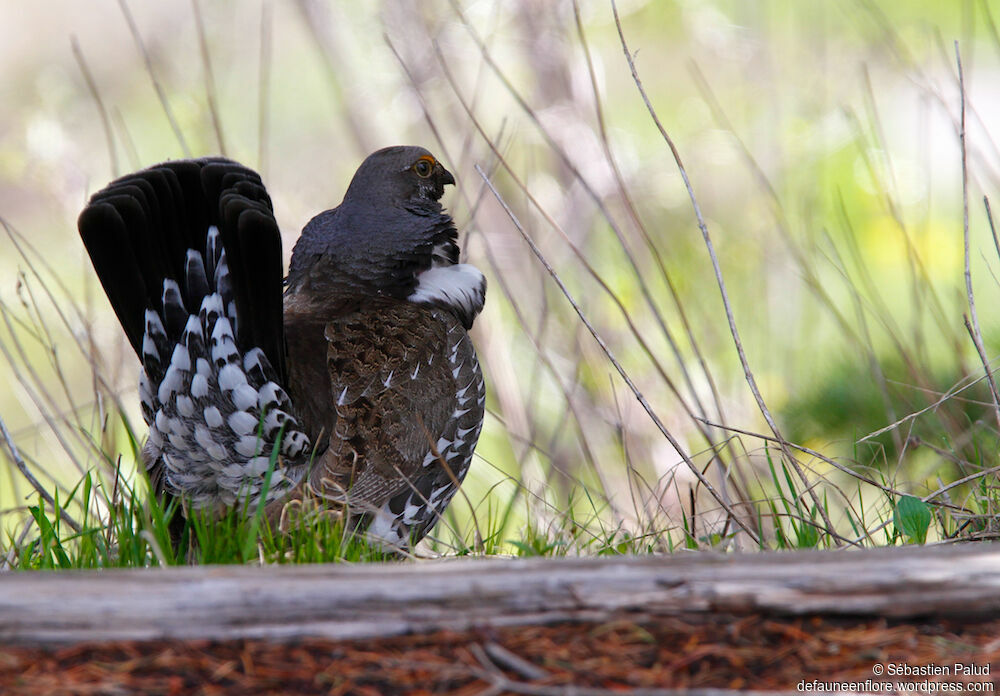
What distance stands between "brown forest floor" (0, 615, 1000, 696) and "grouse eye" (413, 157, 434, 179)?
2489 mm

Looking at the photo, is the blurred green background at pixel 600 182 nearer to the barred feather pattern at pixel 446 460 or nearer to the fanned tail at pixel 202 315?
the barred feather pattern at pixel 446 460

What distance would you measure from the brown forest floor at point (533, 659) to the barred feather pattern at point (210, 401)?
1.16 metres

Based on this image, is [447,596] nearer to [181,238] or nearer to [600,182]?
[181,238]

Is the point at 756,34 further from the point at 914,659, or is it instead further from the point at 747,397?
the point at 914,659

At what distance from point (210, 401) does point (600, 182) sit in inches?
193

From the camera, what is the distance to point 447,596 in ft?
5.88

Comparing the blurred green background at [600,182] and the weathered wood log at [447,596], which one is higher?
the blurred green background at [600,182]

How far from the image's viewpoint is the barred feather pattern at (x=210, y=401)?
9.66ft

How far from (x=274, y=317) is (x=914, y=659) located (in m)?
2.08

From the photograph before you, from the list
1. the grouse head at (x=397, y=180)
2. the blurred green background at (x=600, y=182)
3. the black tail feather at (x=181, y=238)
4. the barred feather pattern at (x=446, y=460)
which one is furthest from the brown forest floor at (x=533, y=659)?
the grouse head at (x=397, y=180)

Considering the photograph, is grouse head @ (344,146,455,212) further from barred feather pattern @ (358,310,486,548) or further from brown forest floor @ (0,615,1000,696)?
brown forest floor @ (0,615,1000,696)

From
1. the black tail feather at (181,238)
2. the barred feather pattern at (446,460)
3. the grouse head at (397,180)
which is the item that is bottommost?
the barred feather pattern at (446,460)

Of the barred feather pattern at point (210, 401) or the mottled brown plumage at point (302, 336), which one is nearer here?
the mottled brown plumage at point (302, 336)

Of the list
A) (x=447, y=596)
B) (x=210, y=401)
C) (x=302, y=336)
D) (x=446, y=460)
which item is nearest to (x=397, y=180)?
(x=302, y=336)
